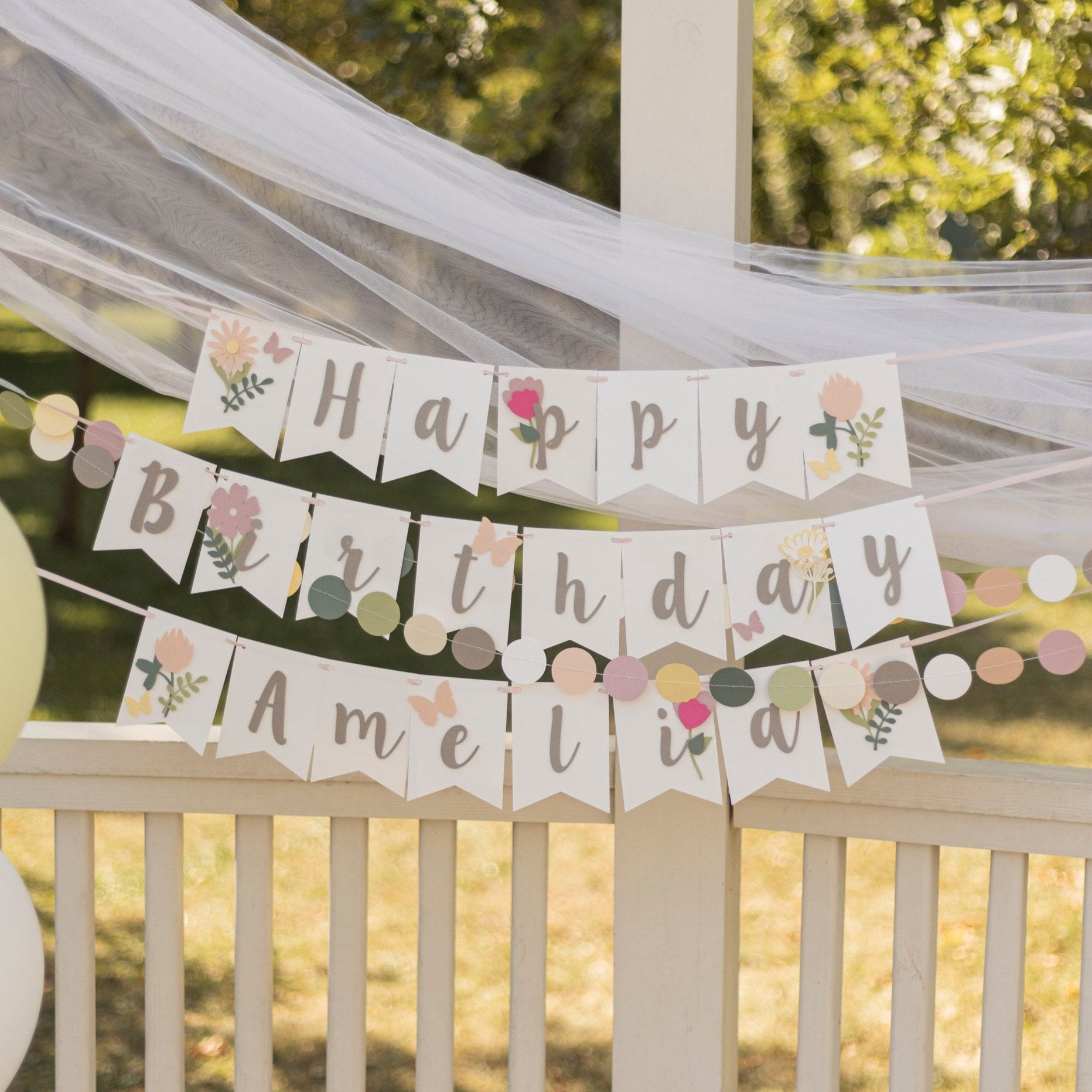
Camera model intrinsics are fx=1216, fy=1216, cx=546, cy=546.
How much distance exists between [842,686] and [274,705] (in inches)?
24.7

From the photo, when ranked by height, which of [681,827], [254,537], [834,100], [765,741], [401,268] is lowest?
[681,827]

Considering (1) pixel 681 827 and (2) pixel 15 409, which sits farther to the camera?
(1) pixel 681 827

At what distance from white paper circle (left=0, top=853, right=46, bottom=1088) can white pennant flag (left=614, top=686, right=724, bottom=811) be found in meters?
0.61

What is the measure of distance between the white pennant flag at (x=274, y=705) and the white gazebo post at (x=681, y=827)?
0.40 m

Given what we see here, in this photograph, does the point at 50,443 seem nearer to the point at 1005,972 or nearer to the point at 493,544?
the point at 493,544

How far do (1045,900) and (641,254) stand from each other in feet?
7.38

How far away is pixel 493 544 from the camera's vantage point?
133cm

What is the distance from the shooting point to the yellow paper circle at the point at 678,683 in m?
1.31

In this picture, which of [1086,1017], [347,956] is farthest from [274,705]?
[1086,1017]

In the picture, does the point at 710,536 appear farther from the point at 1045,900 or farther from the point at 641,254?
the point at 1045,900

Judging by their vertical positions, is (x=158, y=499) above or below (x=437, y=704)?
above

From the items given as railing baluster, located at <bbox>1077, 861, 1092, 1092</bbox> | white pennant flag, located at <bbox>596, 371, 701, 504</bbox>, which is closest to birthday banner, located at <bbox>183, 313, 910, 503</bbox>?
white pennant flag, located at <bbox>596, 371, 701, 504</bbox>

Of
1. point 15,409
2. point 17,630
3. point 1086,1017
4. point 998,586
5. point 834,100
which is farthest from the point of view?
point 834,100

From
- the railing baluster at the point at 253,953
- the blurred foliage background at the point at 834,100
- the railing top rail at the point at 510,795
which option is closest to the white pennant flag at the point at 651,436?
Answer: the railing top rail at the point at 510,795
